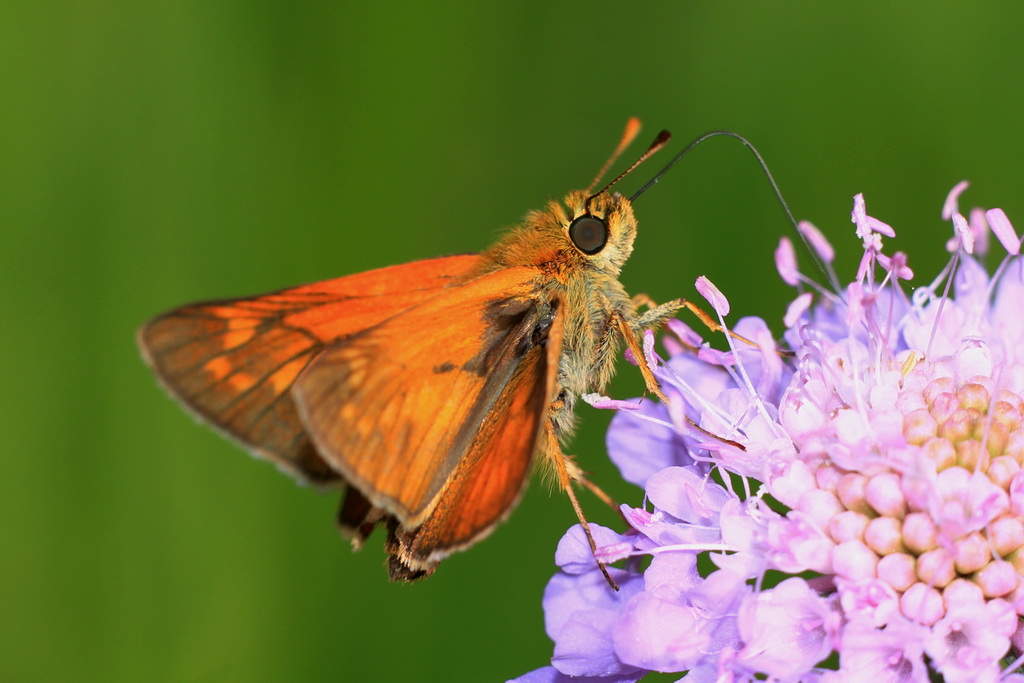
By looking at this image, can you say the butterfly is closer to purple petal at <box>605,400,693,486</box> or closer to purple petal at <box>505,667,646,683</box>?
purple petal at <box>605,400,693,486</box>

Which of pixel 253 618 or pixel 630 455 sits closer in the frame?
pixel 630 455

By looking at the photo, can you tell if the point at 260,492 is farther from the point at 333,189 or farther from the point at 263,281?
the point at 333,189

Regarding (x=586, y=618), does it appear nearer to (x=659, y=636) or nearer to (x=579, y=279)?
(x=659, y=636)

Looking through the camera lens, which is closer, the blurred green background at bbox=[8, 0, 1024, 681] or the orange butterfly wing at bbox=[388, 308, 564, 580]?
the orange butterfly wing at bbox=[388, 308, 564, 580]

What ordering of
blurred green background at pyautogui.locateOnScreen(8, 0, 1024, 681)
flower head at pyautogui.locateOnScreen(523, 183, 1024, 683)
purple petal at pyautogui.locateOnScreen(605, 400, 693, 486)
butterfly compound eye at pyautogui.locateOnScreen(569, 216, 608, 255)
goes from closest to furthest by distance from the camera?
1. flower head at pyautogui.locateOnScreen(523, 183, 1024, 683)
2. purple petal at pyautogui.locateOnScreen(605, 400, 693, 486)
3. butterfly compound eye at pyautogui.locateOnScreen(569, 216, 608, 255)
4. blurred green background at pyautogui.locateOnScreen(8, 0, 1024, 681)

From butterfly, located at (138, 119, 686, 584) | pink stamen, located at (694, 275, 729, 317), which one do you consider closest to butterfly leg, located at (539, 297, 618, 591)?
butterfly, located at (138, 119, 686, 584)

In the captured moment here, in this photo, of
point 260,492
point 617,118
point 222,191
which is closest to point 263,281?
point 222,191

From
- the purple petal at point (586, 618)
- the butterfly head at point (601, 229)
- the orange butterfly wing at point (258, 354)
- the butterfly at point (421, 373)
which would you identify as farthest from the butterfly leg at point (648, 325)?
the orange butterfly wing at point (258, 354)

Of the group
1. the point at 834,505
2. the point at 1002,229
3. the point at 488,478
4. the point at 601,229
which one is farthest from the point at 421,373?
the point at 1002,229
